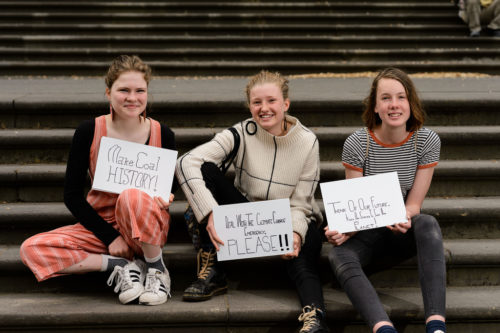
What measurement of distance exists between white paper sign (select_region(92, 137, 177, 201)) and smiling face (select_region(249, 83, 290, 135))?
473 millimetres

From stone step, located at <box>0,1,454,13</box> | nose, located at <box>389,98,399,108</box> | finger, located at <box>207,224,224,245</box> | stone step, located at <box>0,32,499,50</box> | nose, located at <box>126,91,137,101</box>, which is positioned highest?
stone step, located at <box>0,1,454,13</box>

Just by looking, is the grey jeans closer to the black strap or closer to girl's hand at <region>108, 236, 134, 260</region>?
the black strap

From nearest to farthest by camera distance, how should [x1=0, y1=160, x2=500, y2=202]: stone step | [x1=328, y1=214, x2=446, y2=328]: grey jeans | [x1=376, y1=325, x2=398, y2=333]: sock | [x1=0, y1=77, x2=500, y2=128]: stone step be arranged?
[x1=376, y1=325, x2=398, y2=333]: sock
[x1=328, y1=214, x2=446, y2=328]: grey jeans
[x1=0, y1=160, x2=500, y2=202]: stone step
[x1=0, y1=77, x2=500, y2=128]: stone step

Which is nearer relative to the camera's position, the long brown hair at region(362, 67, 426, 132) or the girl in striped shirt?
the girl in striped shirt

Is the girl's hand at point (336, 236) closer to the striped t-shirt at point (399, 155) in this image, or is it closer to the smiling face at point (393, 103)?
the striped t-shirt at point (399, 155)

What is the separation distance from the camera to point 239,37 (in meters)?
7.45

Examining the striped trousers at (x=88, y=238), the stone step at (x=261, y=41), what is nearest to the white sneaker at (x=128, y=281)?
the striped trousers at (x=88, y=238)

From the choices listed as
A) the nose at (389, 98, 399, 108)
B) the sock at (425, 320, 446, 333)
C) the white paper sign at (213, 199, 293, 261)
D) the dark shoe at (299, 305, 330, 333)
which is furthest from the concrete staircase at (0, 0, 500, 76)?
the sock at (425, 320, 446, 333)

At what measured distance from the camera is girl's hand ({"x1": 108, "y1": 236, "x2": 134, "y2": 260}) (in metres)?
2.53

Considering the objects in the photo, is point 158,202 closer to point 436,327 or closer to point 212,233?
point 212,233

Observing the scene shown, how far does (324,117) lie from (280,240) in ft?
5.04

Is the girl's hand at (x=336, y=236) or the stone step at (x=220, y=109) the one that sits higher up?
the stone step at (x=220, y=109)

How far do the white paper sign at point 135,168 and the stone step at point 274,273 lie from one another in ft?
1.41

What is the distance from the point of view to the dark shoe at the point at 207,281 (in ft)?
8.25
